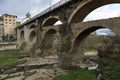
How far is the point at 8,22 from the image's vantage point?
104 meters

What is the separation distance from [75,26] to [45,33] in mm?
16328

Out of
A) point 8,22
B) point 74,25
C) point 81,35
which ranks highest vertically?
point 8,22

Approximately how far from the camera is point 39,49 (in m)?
49.8

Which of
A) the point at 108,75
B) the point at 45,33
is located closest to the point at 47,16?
the point at 45,33

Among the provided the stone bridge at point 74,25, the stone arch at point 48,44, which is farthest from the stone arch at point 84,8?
the stone arch at point 48,44

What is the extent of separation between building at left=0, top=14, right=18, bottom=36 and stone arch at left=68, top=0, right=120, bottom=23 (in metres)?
72.3

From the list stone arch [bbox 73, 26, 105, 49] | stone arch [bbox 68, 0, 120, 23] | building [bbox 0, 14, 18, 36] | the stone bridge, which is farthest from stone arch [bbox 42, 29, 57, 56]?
building [bbox 0, 14, 18, 36]

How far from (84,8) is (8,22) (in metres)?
77.6

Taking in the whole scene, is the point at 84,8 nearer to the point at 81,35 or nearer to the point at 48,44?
the point at 81,35

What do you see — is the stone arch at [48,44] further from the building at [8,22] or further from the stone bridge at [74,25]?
the building at [8,22]

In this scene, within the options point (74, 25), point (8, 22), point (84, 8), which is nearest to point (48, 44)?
point (74, 25)

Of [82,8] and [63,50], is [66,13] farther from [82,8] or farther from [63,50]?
[63,50]

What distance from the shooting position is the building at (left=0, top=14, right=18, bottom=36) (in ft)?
334

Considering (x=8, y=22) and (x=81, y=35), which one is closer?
(x=81, y=35)
